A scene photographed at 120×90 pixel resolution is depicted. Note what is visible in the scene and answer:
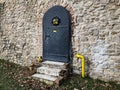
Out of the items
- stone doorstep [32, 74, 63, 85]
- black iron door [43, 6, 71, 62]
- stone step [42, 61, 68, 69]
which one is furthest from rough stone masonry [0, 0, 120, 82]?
stone doorstep [32, 74, 63, 85]

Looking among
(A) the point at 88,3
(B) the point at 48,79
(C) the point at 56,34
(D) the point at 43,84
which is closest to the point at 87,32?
(A) the point at 88,3

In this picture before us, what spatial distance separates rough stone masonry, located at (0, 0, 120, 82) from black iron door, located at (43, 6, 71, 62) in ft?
0.68

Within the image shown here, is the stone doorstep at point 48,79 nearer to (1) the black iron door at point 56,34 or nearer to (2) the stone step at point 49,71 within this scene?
(2) the stone step at point 49,71

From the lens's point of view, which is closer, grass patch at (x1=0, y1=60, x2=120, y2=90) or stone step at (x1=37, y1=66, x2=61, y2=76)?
grass patch at (x1=0, y1=60, x2=120, y2=90)

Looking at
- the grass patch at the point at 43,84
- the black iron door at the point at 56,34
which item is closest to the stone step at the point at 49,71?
the grass patch at the point at 43,84

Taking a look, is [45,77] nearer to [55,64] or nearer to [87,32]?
[55,64]

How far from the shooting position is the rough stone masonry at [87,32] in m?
4.51

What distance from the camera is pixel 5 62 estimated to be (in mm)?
7012

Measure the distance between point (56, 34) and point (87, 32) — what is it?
1.16 meters

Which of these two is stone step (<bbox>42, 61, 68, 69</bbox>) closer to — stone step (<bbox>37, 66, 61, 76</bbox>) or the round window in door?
stone step (<bbox>37, 66, 61, 76</bbox>)

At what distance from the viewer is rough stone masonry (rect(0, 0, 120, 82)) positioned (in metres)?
4.51

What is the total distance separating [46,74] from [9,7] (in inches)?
149

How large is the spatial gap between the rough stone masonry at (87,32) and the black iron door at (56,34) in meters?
0.21

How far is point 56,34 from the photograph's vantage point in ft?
17.9
